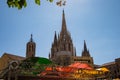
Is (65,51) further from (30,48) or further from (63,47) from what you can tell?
(30,48)

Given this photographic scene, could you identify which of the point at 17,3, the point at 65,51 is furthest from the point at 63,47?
the point at 17,3

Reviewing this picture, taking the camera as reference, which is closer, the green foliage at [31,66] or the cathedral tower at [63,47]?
the green foliage at [31,66]

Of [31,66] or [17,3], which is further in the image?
[31,66]

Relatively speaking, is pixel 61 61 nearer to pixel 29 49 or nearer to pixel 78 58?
pixel 78 58

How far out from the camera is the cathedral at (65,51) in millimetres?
57888

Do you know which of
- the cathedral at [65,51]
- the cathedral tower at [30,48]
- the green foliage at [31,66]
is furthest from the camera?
the cathedral tower at [30,48]

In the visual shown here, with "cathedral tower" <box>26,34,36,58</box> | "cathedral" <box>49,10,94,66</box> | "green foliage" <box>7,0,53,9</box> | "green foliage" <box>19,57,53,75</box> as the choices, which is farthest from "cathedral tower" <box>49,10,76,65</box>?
"green foliage" <box>7,0,53,9</box>

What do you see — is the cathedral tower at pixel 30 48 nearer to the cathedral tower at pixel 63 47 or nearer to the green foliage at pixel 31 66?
the cathedral tower at pixel 63 47

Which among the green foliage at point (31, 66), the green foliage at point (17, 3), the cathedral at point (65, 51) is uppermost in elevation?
the cathedral at point (65, 51)

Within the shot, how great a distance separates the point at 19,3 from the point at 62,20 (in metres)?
68.6

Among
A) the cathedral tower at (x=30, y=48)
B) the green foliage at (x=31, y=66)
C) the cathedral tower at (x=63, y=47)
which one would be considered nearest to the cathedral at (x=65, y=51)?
the cathedral tower at (x=63, y=47)

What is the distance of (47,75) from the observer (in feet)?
49.6

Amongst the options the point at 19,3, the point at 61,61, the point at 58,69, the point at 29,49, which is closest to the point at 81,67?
the point at 58,69

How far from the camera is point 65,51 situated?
6100 cm
